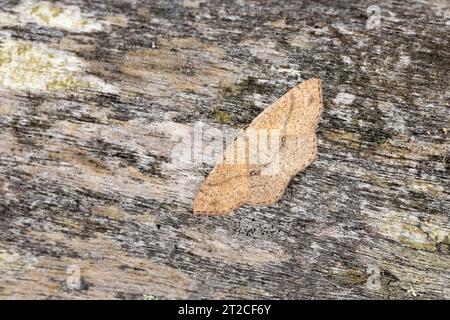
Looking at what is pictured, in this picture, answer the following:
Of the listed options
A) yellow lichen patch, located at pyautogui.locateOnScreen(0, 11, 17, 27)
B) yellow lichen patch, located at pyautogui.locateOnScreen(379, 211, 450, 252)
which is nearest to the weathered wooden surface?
yellow lichen patch, located at pyautogui.locateOnScreen(379, 211, 450, 252)

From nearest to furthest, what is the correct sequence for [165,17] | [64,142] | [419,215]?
[419,215]
[64,142]
[165,17]

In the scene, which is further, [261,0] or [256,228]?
[261,0]

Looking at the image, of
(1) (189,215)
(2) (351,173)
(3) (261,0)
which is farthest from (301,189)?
(3) (261,0)

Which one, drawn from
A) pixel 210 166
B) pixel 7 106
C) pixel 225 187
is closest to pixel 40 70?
pixel 7 106

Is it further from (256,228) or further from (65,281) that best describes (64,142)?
(256,228)

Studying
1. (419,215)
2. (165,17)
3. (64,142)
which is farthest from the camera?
(165,17)

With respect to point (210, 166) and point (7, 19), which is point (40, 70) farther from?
point (210, 166)
